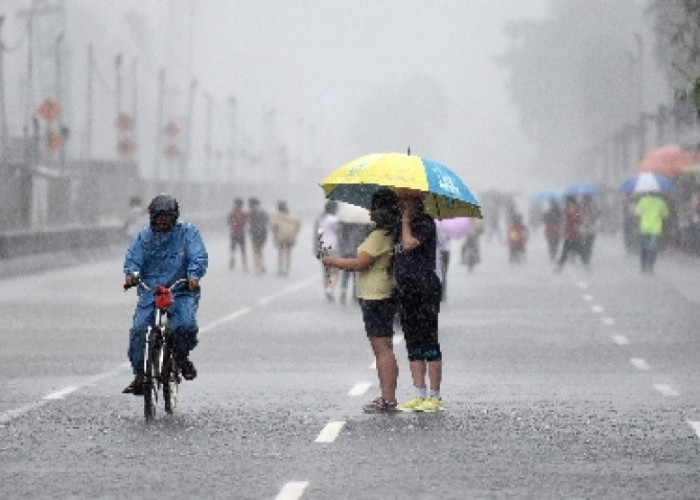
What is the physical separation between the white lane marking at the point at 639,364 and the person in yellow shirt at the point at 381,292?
5.03 metres

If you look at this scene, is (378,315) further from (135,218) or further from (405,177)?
(135,218)

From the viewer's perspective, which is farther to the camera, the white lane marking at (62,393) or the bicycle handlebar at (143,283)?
the white lane marking at (62,393)

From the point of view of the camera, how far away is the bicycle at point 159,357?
14.9 metres

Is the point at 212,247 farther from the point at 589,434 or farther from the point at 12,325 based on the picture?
the point at 589,434

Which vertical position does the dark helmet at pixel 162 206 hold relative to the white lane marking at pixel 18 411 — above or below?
above

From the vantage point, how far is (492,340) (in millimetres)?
24016

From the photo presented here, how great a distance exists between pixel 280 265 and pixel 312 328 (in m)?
18.2

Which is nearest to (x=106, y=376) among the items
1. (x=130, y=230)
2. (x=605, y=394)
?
(x=605, y=394)

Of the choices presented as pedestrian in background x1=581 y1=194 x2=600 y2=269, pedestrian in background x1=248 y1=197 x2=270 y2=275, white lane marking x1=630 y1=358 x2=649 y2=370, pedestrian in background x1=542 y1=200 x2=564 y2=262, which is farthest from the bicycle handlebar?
pedestrian in background x1=542 y1=200 x2=564 y2=262

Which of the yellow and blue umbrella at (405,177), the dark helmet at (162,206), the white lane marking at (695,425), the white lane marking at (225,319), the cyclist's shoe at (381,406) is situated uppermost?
the yellow and blue umbrella at (405,177)

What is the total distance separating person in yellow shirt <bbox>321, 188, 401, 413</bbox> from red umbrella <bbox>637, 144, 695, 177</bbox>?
42428 mm

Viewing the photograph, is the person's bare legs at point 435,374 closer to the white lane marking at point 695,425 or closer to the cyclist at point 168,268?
the cyclist at point 168,268

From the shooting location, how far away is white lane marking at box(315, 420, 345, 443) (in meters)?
13.7

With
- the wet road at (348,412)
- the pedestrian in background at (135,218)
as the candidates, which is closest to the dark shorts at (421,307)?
the wet road at (348,412)
